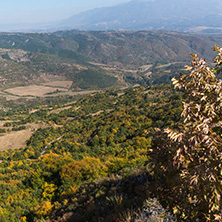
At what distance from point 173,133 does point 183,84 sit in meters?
1.49

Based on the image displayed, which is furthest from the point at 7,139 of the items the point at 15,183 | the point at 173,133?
the point at 173,133

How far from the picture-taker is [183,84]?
5016 mm

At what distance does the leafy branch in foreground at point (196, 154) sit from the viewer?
4047 mm

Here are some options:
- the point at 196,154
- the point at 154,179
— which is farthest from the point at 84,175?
the point at 196,154

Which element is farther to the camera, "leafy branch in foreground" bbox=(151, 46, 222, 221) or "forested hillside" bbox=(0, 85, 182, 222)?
"forested hillside" bbox=(0, 85, 182, 222)

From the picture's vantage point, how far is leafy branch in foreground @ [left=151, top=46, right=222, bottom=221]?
4.05 metres

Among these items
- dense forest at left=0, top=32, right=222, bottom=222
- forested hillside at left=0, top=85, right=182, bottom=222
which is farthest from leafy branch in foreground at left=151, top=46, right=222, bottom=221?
forested hillside at left=0, top=85, right=182, bottom=222

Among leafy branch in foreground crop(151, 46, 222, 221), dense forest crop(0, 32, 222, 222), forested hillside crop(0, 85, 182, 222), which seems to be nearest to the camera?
leafy branch in foreground crop(151, 46, 222, 221)

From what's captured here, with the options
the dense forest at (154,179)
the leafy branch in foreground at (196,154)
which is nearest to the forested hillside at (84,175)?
the dense forest at (154,179)

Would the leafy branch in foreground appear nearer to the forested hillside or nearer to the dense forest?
the dense forest

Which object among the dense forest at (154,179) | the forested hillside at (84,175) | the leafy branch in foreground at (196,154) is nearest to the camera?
the leafy branch in foreground at (196,154)

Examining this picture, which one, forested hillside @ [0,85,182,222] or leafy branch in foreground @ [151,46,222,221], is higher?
leafy branch in foreground @ [151,46,222,221]

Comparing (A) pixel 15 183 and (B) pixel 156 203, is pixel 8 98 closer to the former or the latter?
(A) pixel 15 183

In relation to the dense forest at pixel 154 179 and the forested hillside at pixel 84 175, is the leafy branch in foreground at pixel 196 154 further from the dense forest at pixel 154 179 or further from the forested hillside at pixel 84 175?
the forested hillside at pixel 84 175
